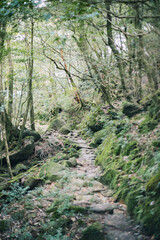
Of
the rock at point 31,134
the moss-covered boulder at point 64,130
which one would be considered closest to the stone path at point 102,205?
the rock at point 31,134

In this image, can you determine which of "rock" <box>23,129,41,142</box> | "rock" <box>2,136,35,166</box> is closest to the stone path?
"rock" <box>2,136,35,166</box>

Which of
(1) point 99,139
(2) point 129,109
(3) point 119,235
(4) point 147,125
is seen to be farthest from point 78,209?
(1) point 99,139

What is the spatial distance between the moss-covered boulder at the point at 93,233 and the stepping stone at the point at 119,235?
5.1 inches

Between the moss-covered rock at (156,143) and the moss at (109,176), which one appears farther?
the moss at (109,176)

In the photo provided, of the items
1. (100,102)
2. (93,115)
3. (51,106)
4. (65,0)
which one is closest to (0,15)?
(65,0)

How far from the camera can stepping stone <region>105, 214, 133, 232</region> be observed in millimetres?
3453

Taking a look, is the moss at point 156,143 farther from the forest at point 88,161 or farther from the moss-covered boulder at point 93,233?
the moss-covered boulder at point 93,233

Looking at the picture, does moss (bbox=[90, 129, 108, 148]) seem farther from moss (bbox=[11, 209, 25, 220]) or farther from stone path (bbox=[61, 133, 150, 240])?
moss (bbox=[11, 209, 25, 220])

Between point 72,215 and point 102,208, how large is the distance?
0.65 m

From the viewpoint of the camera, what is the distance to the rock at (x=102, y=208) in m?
4.04

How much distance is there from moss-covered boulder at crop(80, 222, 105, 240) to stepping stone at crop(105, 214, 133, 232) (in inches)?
8.9

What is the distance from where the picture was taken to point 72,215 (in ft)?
12.7

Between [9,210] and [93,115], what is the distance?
7831 millimetres

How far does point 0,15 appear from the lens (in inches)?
Result: 114
